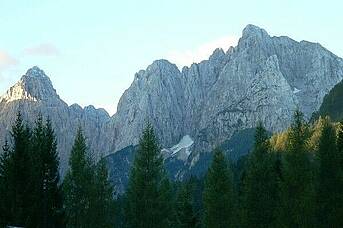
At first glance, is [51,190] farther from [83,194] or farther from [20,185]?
[83,194]

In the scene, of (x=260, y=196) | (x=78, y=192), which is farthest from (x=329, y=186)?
(x=78, y=192)

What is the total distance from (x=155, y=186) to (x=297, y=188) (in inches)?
610

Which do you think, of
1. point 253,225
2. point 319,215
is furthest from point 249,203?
point 319,215

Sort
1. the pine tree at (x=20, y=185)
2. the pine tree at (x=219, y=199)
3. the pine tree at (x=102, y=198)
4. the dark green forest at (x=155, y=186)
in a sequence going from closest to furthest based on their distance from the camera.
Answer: the pine tree at (x=20, y=185) → the dark green forest at (x=155, y=186) → the pine tree at (x=102, y=198) → the pine tree at (x=219, y=199)

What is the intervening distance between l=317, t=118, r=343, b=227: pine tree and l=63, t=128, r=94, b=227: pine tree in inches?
1013

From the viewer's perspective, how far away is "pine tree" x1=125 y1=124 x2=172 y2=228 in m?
61.5

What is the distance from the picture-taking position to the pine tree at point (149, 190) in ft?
202

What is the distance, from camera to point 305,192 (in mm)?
55781

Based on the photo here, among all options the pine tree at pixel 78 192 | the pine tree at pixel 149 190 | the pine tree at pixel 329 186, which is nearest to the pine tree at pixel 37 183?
the pine tree at pixel 78 192

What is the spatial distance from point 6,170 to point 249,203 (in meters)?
26.8

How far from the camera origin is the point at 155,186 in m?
61.8

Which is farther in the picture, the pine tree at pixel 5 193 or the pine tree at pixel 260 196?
the pine tree at pixel 260 196

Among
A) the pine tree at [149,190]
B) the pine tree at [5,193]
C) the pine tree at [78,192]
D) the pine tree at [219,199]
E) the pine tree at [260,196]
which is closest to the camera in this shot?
the pine tree at [5,193]

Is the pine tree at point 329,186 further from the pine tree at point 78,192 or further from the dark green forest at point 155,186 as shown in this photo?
the pine tree at point 78,192
